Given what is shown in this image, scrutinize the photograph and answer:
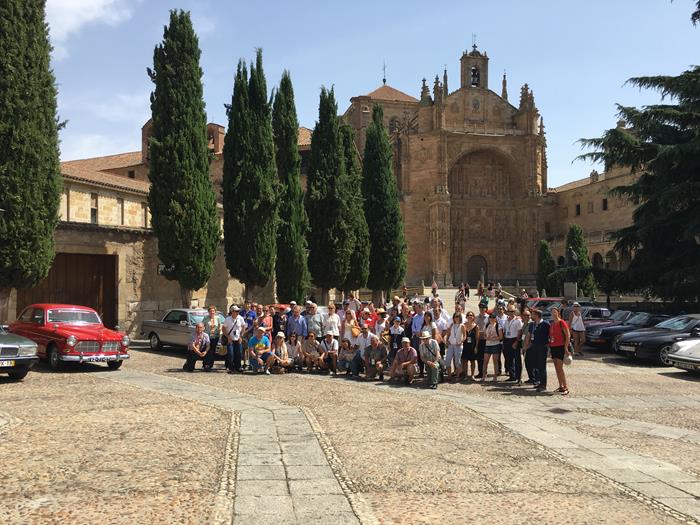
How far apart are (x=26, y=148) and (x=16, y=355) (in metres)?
6.18

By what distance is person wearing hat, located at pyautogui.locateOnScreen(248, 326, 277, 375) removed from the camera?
1384cm

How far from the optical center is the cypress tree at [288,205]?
26.4 metres

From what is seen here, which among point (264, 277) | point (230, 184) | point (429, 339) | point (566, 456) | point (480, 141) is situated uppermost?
point (480, 141)

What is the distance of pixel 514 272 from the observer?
5809 centimetres

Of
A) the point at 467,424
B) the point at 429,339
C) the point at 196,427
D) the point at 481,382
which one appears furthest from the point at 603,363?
the point at 196,427

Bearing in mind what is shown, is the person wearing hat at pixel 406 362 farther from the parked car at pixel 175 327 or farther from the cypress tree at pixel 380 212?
the cypress tree at pixel 380 212

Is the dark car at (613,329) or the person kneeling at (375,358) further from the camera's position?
the dark car at (613,329)

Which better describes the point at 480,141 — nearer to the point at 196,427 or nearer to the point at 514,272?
the point at 514,272

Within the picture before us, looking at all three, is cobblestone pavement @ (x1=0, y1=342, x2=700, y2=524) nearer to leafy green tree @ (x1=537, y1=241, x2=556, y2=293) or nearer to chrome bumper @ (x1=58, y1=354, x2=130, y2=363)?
chrome bumper @ (x1=58, y1=354, x2=130, y2=363)

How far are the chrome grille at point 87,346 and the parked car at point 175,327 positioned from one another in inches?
139

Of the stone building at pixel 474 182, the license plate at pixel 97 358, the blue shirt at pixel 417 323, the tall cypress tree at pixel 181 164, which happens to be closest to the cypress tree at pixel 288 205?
the tall cypress tree at pixel 181 164

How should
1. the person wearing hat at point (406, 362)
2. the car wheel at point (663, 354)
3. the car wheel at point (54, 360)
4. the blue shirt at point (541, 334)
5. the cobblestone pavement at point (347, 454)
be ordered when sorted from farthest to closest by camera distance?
the car wheel at point (663, 354), the car wheel at point (54, 360), the person wearing hat at point (406, 362), the blue shirt at point (541, 334), the cobblestone pavement at point (347, 454)

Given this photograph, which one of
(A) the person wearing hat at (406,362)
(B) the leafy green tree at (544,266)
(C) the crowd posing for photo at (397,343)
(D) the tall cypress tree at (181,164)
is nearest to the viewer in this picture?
(C) the crowd posing for photo at (397,343)

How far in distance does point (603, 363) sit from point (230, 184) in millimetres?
14280
